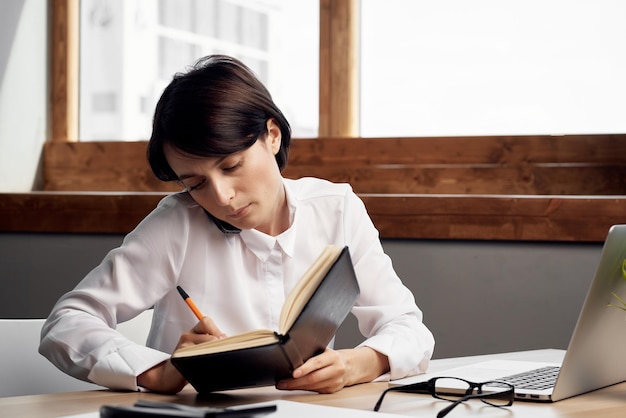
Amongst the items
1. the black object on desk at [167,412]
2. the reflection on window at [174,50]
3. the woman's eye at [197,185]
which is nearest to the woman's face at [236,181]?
the woman's eye at [197,185]

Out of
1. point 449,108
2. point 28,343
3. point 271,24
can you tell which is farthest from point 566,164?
point 28,343

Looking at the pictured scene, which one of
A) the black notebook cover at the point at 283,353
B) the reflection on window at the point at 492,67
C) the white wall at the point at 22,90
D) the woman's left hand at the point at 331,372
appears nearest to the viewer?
the black notebook cover at the point at 283,353

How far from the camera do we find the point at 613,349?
4.31 feet

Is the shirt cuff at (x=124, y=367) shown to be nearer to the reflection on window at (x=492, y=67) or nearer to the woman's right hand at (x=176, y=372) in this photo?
the woman's right hand at (x=176, y=372)

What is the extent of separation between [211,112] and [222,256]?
13.9 inches

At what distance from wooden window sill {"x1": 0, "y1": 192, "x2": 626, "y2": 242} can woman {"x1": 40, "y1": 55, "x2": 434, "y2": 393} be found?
77 cm

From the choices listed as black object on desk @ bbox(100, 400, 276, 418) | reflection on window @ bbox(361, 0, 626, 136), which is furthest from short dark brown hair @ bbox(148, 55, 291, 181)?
reflection on window @ bbox(361, 0, 626, 136)

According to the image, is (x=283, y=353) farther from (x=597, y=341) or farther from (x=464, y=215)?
(x=464, y=215)

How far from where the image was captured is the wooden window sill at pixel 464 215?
7.92 feet

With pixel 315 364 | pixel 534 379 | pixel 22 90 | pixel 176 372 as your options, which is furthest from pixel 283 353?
pixel 22 90

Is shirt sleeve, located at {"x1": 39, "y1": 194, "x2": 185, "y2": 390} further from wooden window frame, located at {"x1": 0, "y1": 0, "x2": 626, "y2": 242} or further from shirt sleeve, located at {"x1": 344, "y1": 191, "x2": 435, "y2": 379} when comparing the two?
wooden window frame, located at {"x1": 0, "y1": 0, "x2": 626, "y2": 242}

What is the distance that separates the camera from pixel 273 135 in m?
1.69

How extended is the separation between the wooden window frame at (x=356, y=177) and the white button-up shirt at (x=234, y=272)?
780mm

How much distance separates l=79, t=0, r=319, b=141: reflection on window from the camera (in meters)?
3.14
